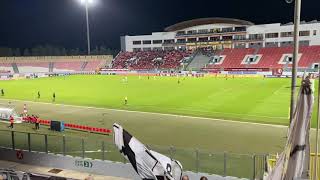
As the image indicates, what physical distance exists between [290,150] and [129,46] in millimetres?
127637

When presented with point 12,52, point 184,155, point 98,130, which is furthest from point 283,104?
point 12,52

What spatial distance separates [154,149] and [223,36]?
3964 inches

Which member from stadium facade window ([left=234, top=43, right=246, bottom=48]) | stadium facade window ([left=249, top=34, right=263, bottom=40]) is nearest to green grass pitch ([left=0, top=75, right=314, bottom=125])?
stadium facade window ([left=249, top=34, right=263, bottom=40])

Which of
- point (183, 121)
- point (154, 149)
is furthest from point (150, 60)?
point (154, 149)

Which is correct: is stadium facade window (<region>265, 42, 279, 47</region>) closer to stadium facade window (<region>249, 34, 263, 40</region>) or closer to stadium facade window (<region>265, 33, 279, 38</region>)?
stadium facade window (<region>265, 33, 279, 38</region>)

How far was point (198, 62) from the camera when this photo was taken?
4173 inches

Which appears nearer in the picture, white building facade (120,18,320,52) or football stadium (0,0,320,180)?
football stadium (0,0,320,180)

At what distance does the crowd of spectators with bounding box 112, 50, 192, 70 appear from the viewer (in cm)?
10944

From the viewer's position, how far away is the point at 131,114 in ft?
114

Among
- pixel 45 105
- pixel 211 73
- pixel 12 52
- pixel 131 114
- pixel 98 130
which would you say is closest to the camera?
pixel 98 130

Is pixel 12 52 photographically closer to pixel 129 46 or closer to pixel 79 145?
pixel 129 46

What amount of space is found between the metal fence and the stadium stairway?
3366 inches

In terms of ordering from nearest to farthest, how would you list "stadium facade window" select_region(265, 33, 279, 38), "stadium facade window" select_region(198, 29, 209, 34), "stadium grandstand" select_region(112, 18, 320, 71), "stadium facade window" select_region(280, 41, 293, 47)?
1. "stadium grandstand" select_region(112, 18, 320, 71)
2. "stadium facade window" select_region(280, 41, 293, 47)
3. "stadium facade window" select_region(265, 33, 279, 38)
4. "stadium facade window" select_region(198, 29, 209, 34)

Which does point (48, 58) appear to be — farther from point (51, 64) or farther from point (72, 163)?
point (72, 163)
